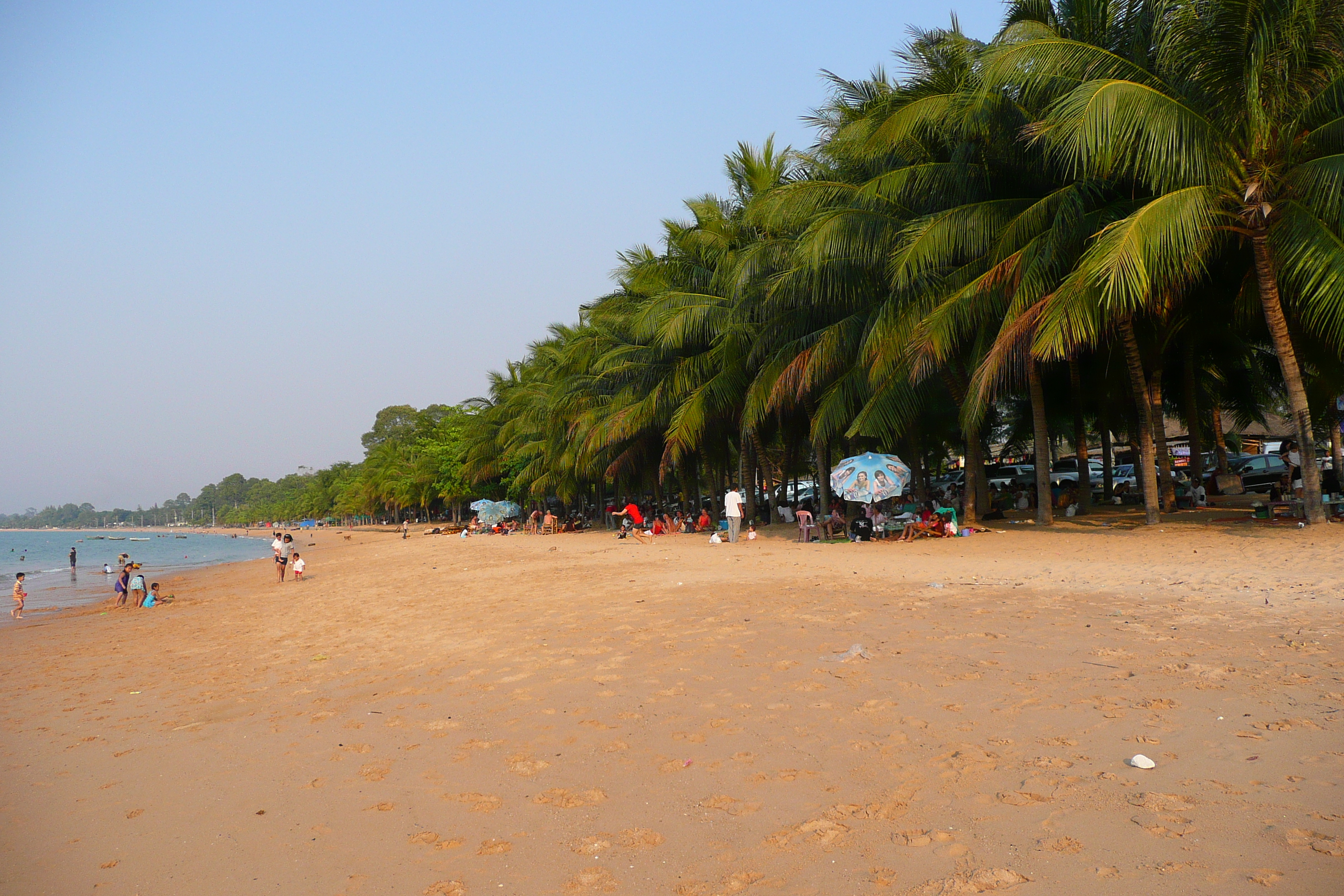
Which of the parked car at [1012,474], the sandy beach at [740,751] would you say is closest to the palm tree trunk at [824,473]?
the parked car at [1012,474]

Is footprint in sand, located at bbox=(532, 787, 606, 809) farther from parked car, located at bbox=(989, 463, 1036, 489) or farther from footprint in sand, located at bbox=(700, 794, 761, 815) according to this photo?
parked car, located at bbox=(989, 463, 1036, 489)

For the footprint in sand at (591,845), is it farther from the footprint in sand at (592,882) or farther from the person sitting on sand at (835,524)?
the person sitting on sand at (835,524)

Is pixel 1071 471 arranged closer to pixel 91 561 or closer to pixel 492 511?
pixel 492 511

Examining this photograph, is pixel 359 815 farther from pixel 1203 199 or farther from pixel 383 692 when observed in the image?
pixel 1203 199

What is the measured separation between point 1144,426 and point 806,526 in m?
7.03

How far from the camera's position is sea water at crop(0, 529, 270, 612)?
2567 centimetres

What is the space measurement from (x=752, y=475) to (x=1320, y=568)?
1764 cm

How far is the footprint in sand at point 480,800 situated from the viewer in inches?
163

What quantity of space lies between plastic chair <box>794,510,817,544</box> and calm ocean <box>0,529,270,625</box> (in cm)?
1766

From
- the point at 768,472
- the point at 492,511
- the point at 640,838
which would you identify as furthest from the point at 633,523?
the point at 640,838

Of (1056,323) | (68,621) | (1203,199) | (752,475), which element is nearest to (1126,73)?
(1203,199)

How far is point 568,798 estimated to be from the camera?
164 inches

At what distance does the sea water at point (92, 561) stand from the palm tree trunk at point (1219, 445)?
29.5 m

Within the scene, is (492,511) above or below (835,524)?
above
